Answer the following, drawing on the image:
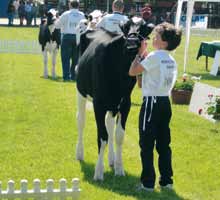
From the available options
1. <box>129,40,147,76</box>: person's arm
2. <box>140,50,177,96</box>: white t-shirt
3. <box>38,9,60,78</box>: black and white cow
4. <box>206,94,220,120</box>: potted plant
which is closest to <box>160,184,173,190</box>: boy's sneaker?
<box>140,50,177,96</box>: white t-shirt

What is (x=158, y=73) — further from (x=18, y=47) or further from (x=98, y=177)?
(x=18, y=47)

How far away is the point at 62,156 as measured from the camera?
27.6ft

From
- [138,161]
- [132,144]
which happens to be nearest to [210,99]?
[132,144]

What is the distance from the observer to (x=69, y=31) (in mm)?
16172

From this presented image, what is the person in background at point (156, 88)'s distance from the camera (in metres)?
6.43

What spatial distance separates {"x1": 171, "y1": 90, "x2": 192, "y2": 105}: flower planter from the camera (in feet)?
43.4

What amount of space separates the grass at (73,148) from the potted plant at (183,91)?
0.97 ft

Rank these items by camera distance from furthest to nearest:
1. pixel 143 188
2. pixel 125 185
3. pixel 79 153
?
pixel 79 153 < pixel 125 185 < pixel 143 188

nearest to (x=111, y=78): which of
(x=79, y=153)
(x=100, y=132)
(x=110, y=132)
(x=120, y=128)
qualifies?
(x=100, y=132)

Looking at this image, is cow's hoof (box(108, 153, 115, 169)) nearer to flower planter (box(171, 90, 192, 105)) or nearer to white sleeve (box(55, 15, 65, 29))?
flower planter (box(171, 90, 192, 105))

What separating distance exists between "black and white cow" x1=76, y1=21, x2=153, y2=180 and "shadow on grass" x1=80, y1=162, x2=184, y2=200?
12 cm

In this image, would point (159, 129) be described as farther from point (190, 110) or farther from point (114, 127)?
point (190, 110)

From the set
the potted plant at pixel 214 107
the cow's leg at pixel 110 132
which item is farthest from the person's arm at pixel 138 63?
the potted plant at pixel 214 107

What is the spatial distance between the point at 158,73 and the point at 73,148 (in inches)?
113
